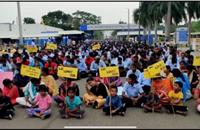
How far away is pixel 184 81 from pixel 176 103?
1.63m

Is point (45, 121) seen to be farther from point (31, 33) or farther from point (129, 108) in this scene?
point (31, 33)

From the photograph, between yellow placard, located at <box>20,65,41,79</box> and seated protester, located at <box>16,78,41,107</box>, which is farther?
seated protester, located at <box>16,78,41,107</box>

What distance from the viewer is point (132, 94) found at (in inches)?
467

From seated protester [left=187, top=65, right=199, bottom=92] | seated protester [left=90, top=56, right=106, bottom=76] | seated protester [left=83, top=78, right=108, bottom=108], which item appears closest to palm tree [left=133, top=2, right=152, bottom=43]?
seated protester [left=90, top=56, right=106, bottom=76]

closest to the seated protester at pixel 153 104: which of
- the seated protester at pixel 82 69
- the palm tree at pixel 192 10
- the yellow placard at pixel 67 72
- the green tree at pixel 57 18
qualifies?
the yellow placard at pixel 67 72

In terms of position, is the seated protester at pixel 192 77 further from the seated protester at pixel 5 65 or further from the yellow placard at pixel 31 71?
the seated protester at pixel 5 65

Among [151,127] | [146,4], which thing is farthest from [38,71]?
[146,4]

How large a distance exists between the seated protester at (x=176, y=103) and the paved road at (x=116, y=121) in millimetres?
217

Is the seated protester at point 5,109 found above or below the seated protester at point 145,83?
below

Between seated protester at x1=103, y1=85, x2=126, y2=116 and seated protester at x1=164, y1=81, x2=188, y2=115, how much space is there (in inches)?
48.8

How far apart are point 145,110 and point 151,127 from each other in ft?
5.96

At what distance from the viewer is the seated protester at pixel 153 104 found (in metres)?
11.1

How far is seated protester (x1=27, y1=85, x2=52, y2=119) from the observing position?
35.1 feet

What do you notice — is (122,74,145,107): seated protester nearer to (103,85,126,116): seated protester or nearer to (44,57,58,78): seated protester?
(103,85,126,116): seated protester
